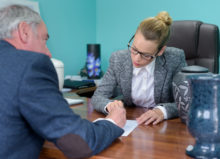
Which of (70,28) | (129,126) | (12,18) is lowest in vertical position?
(129,126)

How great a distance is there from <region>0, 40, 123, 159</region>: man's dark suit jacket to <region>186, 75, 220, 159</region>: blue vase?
314mm

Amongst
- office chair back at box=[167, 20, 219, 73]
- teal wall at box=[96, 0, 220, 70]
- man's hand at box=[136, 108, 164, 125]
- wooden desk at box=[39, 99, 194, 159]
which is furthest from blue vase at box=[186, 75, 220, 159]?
teal wall at box=[96, 0, 220, 70]

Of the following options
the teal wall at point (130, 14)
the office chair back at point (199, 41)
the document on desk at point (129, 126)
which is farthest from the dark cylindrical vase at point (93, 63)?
the document on desk at point (129, 126)

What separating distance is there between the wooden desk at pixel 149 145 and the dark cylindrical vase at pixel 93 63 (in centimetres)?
157

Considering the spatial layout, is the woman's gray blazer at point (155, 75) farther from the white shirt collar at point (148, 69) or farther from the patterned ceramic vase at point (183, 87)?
the patterned ceramic vase at point (183, 87)

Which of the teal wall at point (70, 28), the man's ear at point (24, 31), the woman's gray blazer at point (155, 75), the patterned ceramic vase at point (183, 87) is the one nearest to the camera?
the man's ear at point (24, 31)

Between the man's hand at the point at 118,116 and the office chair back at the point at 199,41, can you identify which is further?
the office chair back at the point at 199,41

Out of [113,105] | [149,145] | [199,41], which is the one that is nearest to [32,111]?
[149,145]

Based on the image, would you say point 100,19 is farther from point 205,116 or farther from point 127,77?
point 205,116

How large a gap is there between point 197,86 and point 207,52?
1.50 metres

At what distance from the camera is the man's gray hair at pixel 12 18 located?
878 mm

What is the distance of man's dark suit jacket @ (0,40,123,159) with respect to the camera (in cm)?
77

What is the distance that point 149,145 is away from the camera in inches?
37.4

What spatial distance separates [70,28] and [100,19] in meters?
0.53
